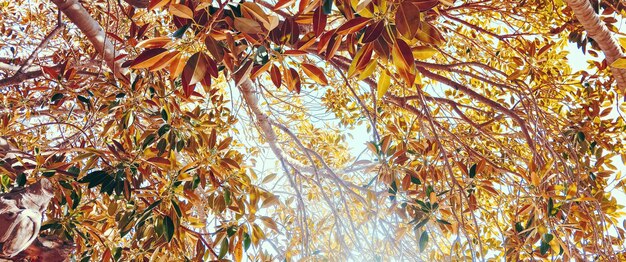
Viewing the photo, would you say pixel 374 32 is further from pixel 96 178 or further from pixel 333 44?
pixel 96 178

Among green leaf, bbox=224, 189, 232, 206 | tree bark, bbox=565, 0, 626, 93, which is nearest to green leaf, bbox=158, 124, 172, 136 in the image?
green leaf, bbox=224, 189, 232, 206

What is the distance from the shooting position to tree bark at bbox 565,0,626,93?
1244mm

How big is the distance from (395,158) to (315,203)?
165cm

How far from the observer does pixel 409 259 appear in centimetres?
211

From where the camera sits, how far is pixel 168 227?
1261mm

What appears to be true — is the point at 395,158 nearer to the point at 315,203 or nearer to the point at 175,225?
the point at 175,225

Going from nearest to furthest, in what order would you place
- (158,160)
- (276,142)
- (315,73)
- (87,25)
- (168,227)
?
(315,73)
(168,227)
(158,160)
(87,25)
(276,142)

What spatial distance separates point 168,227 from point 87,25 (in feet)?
3.01

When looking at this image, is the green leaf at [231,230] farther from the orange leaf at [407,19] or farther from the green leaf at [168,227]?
the orange leaf at [407,19]

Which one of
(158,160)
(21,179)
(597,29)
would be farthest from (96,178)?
(597,29)

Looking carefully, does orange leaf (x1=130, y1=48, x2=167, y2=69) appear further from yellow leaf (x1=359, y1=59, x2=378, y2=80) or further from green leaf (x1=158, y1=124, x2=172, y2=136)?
green leaf (x1=158, y1=124, x2=172, y2=136)

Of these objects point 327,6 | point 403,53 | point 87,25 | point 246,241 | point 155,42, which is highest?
point 87,25

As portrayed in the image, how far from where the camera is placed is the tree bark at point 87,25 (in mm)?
1609

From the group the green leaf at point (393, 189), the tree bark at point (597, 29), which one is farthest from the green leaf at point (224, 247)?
the tree bark at point (597, 29)
